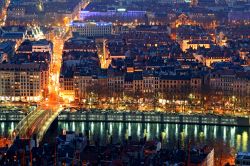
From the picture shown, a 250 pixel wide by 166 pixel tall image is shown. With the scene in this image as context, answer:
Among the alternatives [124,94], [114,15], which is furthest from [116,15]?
[124,94]

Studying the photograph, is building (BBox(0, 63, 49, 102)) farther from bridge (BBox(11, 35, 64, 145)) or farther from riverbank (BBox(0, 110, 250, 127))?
riverbank (BBox(0, 110, 250, 127))

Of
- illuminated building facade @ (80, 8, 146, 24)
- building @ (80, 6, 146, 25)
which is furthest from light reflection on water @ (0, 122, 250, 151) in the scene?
illuminated building facade @ (80, 8, 146, 24)

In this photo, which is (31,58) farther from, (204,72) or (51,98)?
(204,72)

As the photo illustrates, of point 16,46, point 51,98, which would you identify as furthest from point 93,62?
point 16,46

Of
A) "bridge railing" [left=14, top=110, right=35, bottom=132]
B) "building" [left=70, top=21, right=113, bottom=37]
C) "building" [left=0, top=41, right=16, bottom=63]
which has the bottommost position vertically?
"bridge railing" [left=14, top=110, right=35, bottom=132]

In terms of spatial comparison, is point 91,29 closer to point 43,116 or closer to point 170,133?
point 43,116

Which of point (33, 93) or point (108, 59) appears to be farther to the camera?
point (108, 59)
